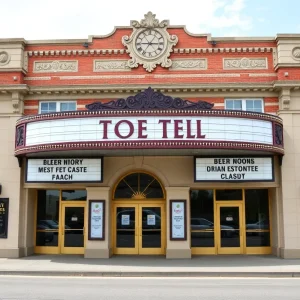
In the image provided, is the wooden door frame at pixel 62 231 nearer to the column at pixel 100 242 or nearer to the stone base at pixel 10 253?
the column at pixel 100 242

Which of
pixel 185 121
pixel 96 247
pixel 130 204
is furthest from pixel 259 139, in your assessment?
pixel 96 247

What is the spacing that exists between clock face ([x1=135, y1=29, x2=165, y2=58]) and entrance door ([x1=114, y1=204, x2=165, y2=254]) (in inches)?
258

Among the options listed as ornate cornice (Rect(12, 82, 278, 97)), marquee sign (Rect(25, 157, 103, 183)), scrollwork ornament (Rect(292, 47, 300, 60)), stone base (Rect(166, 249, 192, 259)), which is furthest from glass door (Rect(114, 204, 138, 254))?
scrollwork ornament (Rect(292, 47, 300, 60))

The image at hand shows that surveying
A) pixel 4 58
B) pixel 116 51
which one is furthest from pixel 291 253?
pixel 4 58

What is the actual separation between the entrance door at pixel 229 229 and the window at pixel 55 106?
7672 millimetres

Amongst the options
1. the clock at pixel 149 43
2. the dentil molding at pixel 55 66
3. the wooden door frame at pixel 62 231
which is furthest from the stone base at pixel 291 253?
the dentil molding at pixel 55 66

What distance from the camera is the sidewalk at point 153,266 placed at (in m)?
13.6

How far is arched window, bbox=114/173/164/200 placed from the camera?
706 inches

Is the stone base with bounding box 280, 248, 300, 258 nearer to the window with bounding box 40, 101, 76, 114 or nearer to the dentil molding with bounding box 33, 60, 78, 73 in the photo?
the window with bounding box 40, 101, 76, 114

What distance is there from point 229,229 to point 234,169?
2993mm

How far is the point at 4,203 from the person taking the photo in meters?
17.5

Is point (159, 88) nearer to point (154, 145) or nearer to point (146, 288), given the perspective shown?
point (154, 145)

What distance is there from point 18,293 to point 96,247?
6.71 metres

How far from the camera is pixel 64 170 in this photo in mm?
16906
